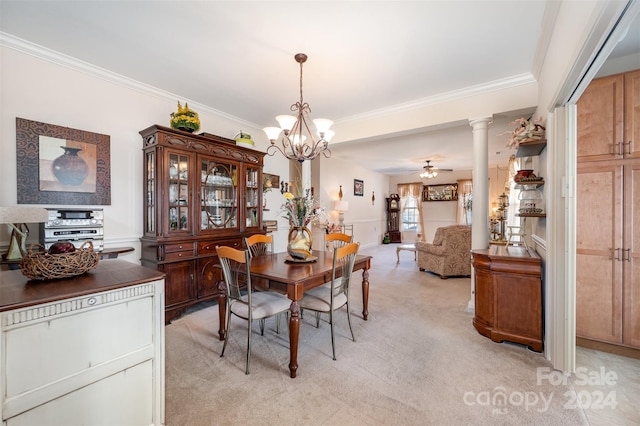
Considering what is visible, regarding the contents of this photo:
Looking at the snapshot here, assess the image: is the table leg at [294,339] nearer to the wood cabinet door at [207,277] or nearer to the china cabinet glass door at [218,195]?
the wood cabinet door at [207,277]

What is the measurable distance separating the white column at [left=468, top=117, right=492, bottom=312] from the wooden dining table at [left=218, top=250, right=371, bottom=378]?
1.48m

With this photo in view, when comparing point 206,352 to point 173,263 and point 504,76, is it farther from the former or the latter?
point 504,76

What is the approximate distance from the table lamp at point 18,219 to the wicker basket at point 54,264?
0.15 m

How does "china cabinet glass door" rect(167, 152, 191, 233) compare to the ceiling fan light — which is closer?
the ceiling fan light

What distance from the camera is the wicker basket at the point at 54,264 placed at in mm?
1190

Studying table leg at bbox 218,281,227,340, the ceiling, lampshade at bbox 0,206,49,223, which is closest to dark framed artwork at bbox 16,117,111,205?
the ceiling

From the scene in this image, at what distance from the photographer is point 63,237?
234 cm

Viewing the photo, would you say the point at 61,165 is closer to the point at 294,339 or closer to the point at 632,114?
the point at 294,339

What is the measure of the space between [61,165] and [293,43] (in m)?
2.45

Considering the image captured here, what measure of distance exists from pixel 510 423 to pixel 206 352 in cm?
220

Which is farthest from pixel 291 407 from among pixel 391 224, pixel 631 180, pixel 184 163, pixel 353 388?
pixel 391 224

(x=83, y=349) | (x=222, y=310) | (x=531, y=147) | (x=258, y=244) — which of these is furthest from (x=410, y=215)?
(x=83, y=349)

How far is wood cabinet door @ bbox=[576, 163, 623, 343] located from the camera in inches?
88.4

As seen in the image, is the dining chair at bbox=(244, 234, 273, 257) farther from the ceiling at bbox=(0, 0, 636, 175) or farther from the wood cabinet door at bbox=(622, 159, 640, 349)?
the wood cabinet door at bbox=(622, 159, 640, 349)
